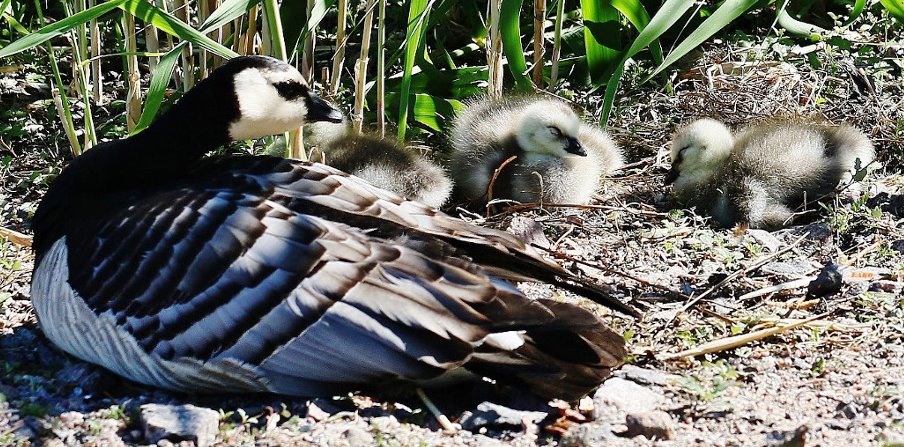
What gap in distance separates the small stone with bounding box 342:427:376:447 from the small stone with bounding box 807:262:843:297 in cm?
204

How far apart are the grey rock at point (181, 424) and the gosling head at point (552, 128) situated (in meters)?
2.72

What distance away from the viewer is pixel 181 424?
11.2 feet

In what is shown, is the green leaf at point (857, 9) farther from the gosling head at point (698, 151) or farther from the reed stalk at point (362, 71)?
the reed stalk at point (362, 71)

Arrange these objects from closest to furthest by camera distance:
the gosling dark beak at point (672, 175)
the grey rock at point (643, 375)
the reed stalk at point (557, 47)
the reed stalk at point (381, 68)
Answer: the grey rock at point (643, 375) → the reed stalk at point (381, 68) → the gosling dark beak at point (672, 175) → the reed stalk at point (557, 47)

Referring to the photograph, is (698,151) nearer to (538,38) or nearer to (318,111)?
(538,38)

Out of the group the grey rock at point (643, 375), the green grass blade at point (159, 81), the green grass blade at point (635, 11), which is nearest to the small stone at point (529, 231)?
the grey rock at point (643, 375)

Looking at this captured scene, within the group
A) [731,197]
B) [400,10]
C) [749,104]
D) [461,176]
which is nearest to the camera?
[731,197]

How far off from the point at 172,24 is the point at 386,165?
1298 millimetres

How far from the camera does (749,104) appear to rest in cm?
652

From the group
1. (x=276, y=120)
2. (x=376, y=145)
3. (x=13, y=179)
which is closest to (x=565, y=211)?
(x=376, y=145)

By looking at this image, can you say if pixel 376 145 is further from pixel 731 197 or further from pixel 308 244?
pixel 308 244

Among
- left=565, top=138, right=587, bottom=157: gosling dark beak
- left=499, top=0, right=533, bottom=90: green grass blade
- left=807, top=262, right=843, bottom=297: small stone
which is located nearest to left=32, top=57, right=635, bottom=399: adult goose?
left=807, top=262, right=843, bottom=297: small stone

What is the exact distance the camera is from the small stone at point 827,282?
4547 millimetres

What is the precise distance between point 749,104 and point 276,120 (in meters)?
3.19
